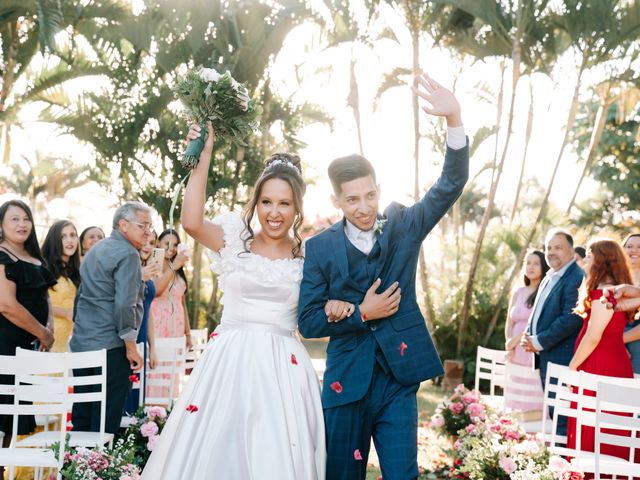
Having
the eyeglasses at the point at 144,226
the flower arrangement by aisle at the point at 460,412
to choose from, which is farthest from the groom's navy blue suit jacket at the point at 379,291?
the flower arrangement by aisle at the point at 460,412

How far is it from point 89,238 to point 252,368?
4207 millimetres

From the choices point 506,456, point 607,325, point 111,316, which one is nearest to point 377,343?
point 506,456

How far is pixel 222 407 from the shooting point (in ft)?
10.9

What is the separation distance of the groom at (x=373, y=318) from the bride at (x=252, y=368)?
0.18 meters

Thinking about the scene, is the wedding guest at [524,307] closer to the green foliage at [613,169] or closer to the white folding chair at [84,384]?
the white folding chair at [84,384]

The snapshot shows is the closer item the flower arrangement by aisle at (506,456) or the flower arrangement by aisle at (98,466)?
the flower arrangement by aisle at (98,466)

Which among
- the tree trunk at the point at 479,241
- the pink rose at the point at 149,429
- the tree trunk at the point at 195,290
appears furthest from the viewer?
the tree trunk at the point at 195,290

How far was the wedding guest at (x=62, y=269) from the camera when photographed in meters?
6.41

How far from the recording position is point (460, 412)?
21.7 feet

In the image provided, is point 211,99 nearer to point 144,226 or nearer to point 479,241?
point 144,226

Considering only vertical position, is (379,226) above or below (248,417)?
above

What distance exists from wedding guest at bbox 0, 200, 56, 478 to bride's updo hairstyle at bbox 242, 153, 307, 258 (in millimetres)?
2179

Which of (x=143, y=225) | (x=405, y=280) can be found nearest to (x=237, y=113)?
(x=405, y=280)

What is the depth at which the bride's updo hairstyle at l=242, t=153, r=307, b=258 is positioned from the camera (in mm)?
3619
